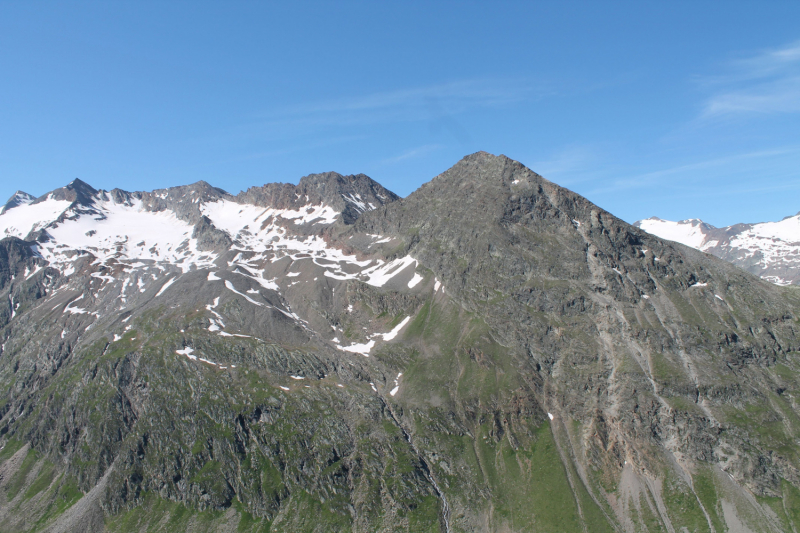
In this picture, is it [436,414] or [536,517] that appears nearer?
[536,517]

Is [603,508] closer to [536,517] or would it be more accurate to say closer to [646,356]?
[536,517]

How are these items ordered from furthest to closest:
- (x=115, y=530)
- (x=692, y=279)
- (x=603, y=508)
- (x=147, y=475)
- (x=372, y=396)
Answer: (x=692, y=279) < (x=372, y=396) < (x=147, y=475) < (x=115, y=530) < (x=603, y=508)

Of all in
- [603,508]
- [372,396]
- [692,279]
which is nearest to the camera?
[603,508]

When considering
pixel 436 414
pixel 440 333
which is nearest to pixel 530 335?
pixel 440 333

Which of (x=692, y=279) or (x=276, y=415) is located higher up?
(x=692, y=279)

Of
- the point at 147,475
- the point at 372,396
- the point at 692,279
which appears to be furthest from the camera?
the point at 692,279

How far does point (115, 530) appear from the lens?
151 metres

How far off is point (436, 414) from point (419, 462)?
61.3 feet

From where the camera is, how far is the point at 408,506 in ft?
473

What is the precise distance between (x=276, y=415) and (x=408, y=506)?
59.3m

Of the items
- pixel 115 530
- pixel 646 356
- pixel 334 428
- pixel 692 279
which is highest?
pixel 692 279

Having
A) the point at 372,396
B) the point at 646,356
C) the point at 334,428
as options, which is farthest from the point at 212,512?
the point at 646,356

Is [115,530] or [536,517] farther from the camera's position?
[115,530]

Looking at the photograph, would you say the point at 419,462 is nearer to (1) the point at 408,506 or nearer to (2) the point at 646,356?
(1) the point at 408,506
